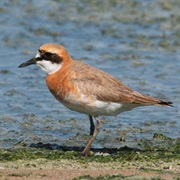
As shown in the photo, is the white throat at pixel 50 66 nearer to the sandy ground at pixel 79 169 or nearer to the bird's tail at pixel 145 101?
the bird's tail at pixel 145 101

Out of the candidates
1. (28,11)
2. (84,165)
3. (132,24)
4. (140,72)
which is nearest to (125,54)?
(140,72)

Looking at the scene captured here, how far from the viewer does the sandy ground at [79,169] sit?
807 cm

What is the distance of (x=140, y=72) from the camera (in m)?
14.0

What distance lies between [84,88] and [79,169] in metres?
1.34

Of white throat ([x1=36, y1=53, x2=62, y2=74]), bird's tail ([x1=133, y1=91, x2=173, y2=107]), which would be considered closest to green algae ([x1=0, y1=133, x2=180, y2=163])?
bird's tail ([x1=133, y1=91, x2=173, y2=107])

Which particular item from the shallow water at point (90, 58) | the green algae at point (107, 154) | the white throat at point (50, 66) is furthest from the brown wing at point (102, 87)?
the shallow water at point (90, 58)

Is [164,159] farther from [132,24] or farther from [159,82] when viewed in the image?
[132,24]

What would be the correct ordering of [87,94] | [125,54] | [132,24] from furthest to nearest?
[132,24] → [125,54] → [87,94]

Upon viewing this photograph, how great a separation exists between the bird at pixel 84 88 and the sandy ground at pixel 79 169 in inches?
28.3

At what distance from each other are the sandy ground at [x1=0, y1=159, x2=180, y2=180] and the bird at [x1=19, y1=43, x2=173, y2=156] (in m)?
0.72

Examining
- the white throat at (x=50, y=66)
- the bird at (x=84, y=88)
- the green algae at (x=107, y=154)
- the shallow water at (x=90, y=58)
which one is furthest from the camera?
the shallow water at (x=90, y=58)

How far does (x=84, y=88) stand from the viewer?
9383 mm

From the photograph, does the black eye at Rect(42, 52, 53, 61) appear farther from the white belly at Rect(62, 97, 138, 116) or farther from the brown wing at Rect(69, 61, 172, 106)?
the white belly at Rect(62, 97, 138, 116)

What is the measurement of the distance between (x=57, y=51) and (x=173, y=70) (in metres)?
5.06
